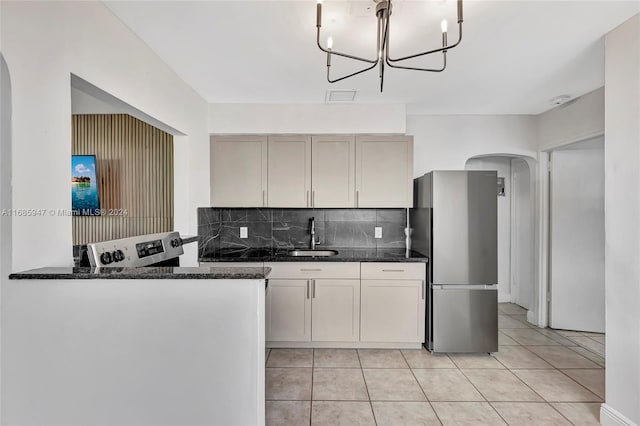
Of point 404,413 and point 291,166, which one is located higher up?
Answer: point 291,166

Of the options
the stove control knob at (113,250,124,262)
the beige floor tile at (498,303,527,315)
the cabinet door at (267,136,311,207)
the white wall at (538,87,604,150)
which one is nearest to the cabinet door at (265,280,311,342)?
the cabinet door at (267,136,311,207)

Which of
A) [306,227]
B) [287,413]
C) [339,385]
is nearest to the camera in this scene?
[287,413]

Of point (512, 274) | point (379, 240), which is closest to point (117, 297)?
point (379, 240)

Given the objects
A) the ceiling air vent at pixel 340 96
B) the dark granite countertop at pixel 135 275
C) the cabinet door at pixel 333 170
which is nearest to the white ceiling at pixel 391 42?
the ceiling air vent at pixel 340 96

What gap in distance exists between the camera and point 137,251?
2.29m

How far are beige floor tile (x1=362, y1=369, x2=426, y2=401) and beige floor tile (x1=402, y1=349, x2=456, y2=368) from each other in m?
0.19

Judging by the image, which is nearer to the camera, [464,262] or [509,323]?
[464,262]

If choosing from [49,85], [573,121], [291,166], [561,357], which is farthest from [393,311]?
[49,85]

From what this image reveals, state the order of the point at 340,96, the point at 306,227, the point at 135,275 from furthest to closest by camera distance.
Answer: the point at 306,227 < the point at 340,96 < the point at 135,275

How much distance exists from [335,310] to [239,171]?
5.75 ft

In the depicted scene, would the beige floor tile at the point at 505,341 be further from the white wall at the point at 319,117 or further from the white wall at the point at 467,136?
the white wall at the point at 319,117

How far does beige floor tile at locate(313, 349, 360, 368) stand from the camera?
296 centimetres

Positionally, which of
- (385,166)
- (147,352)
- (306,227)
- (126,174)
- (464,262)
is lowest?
(147,352)

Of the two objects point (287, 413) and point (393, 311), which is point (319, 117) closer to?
point (393, 311)
